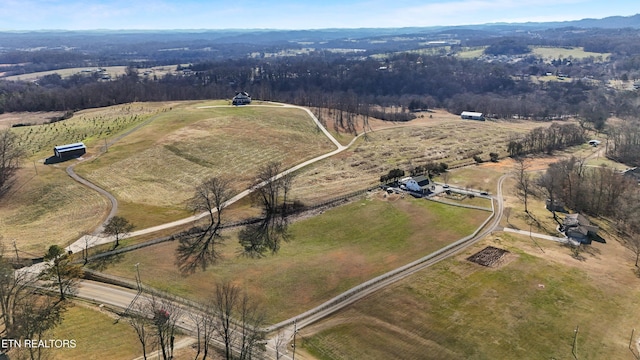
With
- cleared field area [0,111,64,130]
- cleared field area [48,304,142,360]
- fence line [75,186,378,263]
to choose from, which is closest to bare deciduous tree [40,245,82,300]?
cleared field area [48,304,142,360]

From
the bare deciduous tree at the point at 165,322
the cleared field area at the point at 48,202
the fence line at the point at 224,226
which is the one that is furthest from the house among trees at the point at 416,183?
the cleared field area at the point at 48,202

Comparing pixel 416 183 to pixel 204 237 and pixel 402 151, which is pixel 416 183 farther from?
pixel 204 237

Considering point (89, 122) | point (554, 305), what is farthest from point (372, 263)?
point (89, 122)

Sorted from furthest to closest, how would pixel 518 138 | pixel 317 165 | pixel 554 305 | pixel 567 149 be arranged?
pixel 518 138 → pixel 567 149 → pixel 317 165 → pixel 554 305

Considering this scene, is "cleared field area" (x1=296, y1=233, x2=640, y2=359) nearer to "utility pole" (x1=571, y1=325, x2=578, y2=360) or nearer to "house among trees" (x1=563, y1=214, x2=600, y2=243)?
"utility pole" (x1=571, y1=325, x2=578, y2=360)

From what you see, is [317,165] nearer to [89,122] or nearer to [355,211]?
[355,211]
